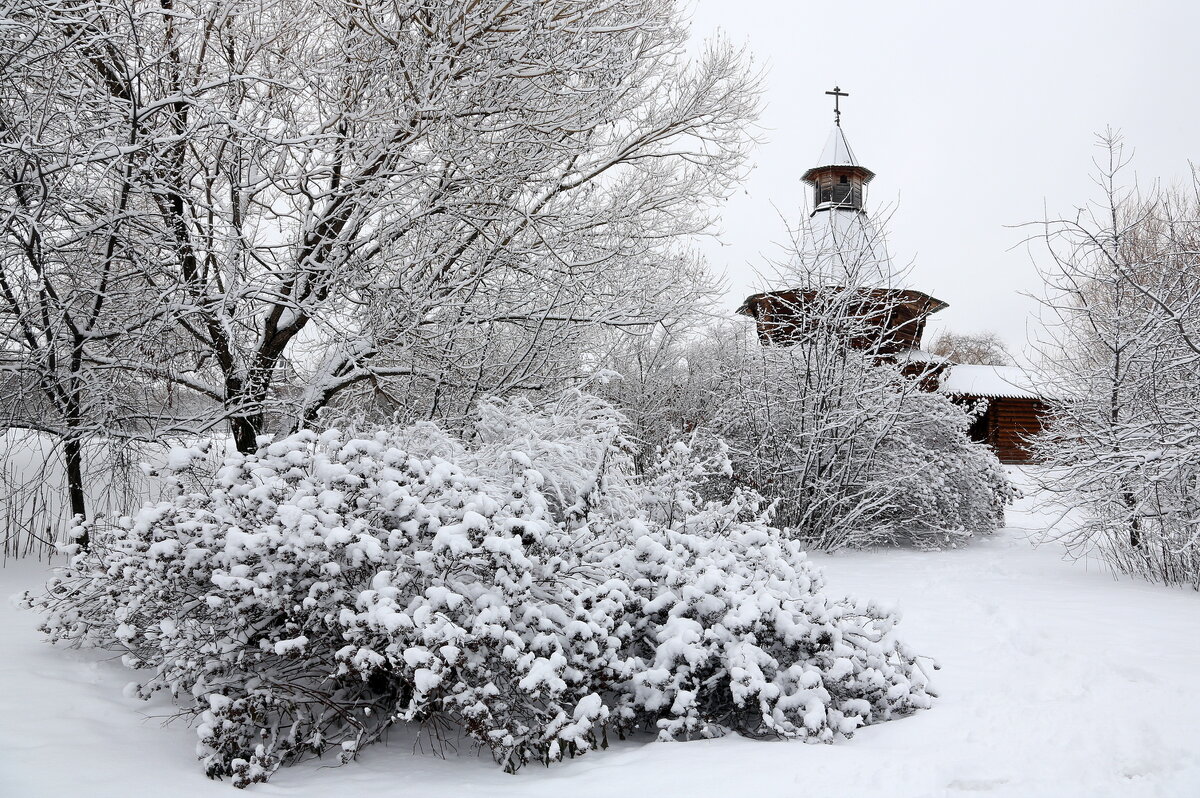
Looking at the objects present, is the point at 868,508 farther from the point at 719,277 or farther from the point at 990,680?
the point at 990,680

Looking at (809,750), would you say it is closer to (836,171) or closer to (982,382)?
(836,171)

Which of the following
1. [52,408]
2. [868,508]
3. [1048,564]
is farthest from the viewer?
[868,508]

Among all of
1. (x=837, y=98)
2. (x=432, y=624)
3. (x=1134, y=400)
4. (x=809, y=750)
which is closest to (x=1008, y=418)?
(x=837, y=98)

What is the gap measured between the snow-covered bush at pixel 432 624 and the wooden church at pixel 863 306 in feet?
13.9

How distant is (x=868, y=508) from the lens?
880 centimetres

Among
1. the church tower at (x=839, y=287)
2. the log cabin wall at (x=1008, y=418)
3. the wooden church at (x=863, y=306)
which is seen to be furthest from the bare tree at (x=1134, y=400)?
the log cabin wall at (x=1008, y=418)

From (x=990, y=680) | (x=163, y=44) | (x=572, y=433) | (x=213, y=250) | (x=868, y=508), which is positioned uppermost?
(x=163, y=44)

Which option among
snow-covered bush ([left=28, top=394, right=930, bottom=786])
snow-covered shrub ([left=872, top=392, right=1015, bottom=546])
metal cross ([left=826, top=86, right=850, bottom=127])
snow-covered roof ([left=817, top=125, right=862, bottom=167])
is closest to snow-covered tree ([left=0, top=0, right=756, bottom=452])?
snow-covered bush ([left=28, top=394, right=930, bottom=786])

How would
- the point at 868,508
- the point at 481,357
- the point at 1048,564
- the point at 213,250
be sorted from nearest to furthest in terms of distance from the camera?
1. the point at 213,250
2. the point at 481,357
3. the point at 1048,564
4. the point at 868,508

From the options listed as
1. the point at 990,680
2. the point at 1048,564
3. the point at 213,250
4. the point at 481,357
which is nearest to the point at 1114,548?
the point at 1048,564

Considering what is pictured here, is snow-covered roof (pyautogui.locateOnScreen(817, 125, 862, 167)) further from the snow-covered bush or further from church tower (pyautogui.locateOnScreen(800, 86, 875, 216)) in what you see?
the snow-covered bush

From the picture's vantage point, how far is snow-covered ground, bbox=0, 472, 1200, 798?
110 inches

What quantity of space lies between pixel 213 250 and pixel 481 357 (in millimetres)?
2219

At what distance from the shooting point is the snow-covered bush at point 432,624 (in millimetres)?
3092
